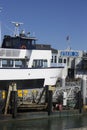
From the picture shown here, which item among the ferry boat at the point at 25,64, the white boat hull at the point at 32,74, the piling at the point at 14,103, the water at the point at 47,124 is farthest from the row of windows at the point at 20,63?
the water at the point at 47,124

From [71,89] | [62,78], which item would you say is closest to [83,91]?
[71,89]

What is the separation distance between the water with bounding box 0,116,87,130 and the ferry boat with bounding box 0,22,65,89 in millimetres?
6035

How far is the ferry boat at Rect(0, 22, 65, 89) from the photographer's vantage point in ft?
145

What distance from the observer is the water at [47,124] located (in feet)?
120

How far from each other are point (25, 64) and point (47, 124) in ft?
30.9

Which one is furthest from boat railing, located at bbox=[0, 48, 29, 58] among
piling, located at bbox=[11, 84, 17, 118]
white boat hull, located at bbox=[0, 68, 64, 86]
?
piling, located at bbox=[11, 84, 17, 118]

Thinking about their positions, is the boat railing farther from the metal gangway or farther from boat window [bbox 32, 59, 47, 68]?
the metal gangway

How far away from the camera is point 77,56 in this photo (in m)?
69.0

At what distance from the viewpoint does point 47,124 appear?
38750mm

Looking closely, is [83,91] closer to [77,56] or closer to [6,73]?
[6,73]

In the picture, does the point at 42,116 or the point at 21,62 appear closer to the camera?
the point at 42,116

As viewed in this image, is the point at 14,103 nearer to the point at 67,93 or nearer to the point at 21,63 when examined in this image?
the point at 67,93

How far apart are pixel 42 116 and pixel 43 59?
821 cm

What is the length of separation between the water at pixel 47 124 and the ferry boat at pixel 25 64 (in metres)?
6.03
